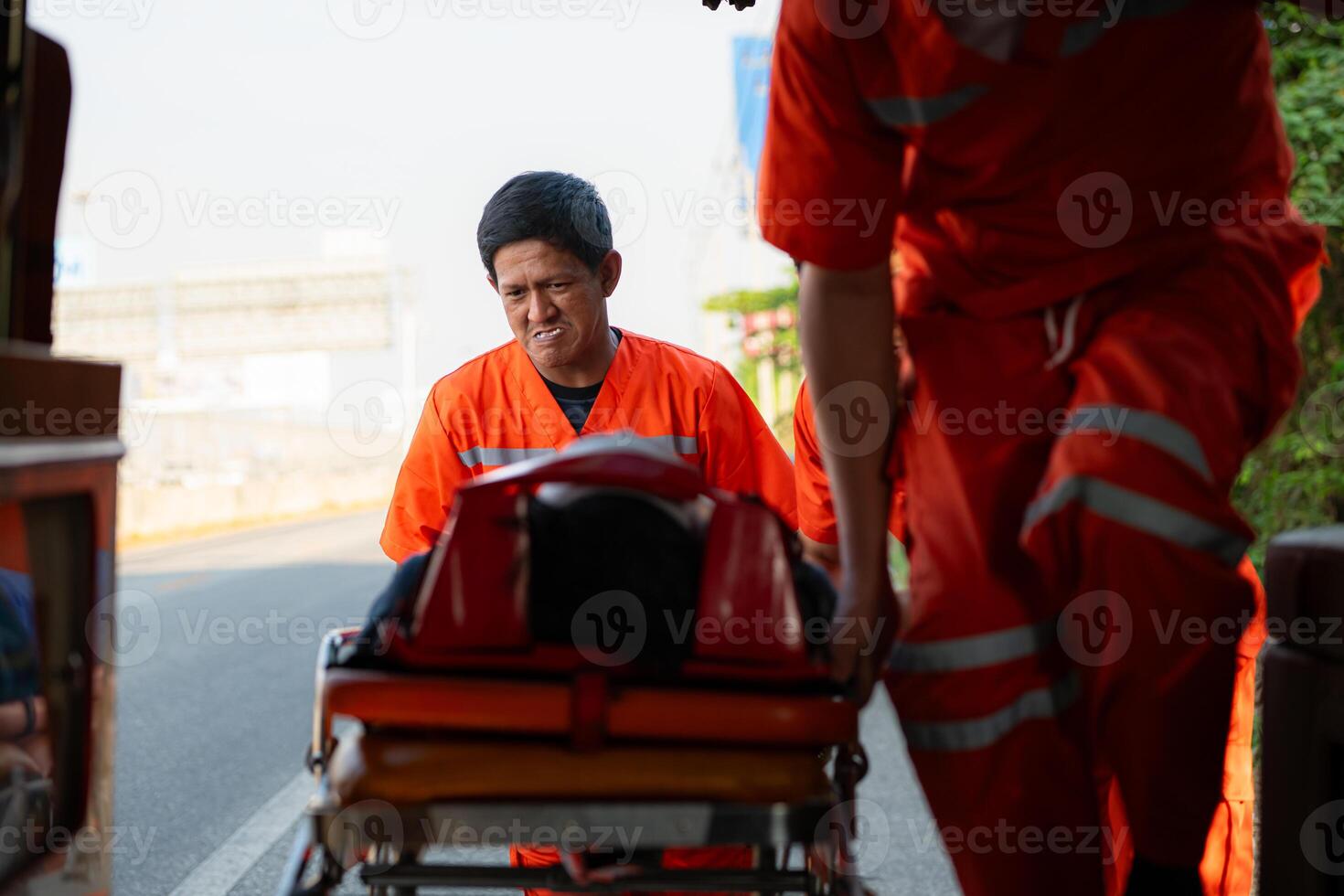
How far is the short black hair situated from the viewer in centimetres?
313

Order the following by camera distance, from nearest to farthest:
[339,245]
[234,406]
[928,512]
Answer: [928,512] → [234,406] → [339,245]

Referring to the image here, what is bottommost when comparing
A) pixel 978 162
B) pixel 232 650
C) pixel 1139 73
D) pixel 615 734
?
pixel 232 650

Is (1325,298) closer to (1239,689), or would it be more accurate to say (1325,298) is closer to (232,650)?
(1239,689)

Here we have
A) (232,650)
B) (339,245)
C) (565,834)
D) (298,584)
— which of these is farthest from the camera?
(339,245)

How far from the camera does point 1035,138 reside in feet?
5.17

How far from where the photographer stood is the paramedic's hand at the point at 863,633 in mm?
1549

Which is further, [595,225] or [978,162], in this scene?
[595,225]

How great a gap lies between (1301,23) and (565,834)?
17.1 feet

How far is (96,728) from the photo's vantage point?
1538mm

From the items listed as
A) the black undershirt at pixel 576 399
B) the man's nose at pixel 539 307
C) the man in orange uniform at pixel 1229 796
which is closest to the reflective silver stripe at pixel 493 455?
the black undershirt at pixel 576 399

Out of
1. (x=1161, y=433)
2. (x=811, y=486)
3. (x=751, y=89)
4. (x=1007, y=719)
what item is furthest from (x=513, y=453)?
(x=751, y=89)

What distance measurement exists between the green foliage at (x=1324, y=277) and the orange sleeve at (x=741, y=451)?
2.68 meters

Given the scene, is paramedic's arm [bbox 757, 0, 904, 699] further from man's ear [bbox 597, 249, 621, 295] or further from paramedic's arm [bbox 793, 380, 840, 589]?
man's ear [bbox 597, 249, 621, 295]

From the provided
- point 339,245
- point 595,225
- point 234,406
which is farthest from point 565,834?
point 339,245
